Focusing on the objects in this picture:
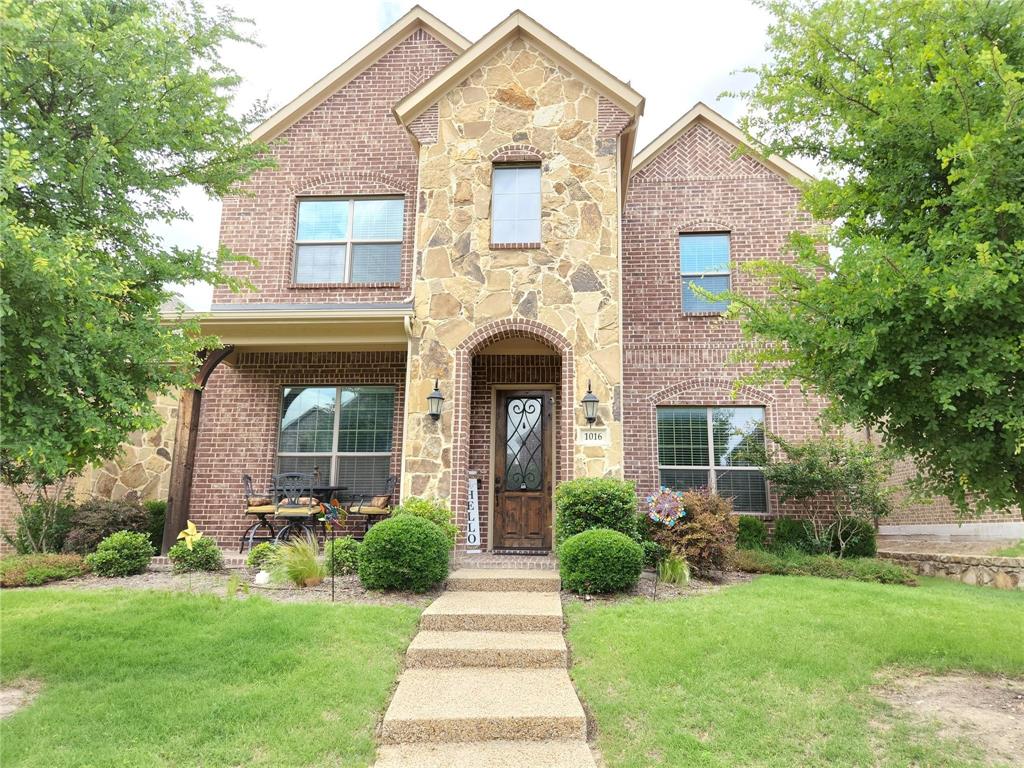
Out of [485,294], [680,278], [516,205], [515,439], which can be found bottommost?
[515,439]

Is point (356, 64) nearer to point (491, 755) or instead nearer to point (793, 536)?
point (793, 536)

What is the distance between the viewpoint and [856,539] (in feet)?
34.1

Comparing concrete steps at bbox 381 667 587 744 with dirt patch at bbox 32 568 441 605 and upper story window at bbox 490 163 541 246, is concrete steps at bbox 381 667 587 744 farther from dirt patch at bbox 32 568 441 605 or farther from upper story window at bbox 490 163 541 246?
upper story window at bbox 490 163 541 246

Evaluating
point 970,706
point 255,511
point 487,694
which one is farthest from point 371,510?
point 970,706

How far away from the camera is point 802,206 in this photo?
19.3 ft

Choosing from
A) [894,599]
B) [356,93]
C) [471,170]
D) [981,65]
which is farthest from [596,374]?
[356,93]

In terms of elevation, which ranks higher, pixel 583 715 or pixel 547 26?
pixel 547 26

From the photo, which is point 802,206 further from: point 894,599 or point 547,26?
point 547,26

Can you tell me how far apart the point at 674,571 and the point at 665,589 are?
51 cm

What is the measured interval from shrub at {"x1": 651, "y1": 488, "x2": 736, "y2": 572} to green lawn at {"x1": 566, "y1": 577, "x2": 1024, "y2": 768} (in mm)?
829

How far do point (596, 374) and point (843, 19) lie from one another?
201 inches

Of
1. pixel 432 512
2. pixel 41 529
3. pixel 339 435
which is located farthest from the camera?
pixel 339 435

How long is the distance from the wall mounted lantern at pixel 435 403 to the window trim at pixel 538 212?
7.91 feet

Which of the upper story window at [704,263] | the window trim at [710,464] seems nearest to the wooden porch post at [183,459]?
the window trim at [710,464]
